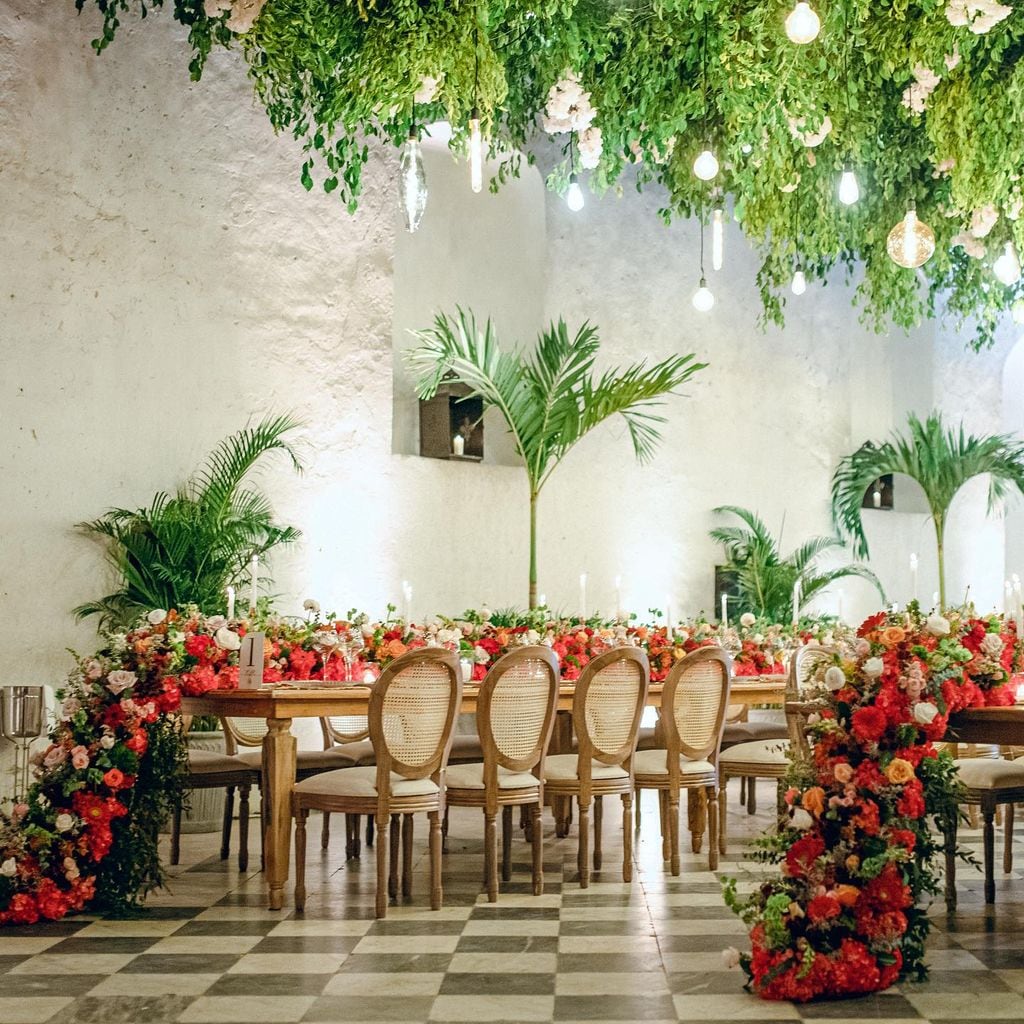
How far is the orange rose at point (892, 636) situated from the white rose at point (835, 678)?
0.53ft

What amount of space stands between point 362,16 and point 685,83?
245cm

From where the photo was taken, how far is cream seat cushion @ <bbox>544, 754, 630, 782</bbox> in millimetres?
5832

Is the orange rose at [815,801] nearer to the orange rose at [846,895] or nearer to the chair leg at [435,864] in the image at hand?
the orange rose at [846,895]

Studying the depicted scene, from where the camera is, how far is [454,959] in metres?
4.48

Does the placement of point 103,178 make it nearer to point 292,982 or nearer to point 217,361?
point 217,361

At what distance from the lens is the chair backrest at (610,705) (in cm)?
576

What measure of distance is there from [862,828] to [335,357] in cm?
609

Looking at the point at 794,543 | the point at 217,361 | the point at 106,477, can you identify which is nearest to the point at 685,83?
the point at 217,361

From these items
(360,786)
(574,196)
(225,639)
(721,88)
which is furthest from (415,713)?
Result: (574,196)

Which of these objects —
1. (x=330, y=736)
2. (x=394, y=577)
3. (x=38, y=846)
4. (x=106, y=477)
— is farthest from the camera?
(x=394, y=577)

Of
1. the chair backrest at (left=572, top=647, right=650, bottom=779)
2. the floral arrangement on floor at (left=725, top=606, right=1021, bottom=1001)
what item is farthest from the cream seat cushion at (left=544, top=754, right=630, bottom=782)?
the floral arrangement on floor at (left=725, top=606, right=1021, bottom=1001)

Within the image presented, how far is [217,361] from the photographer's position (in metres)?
8.81

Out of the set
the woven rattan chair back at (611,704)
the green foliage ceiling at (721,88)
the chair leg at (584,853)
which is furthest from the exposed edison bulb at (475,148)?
the chair leg at (584,853)

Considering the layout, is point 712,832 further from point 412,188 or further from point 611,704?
point 412,188
